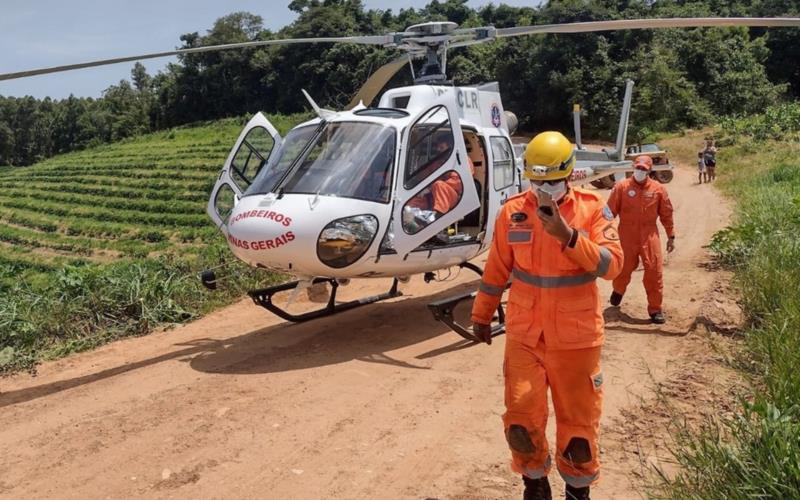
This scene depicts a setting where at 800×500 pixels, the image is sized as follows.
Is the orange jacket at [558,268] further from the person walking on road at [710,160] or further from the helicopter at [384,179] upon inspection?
the person walking on road at [710,160]

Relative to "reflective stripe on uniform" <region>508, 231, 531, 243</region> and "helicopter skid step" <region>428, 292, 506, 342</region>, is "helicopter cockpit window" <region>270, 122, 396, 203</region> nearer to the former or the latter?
"helicopter skid step" <region>428, 292, 506, 342</region>

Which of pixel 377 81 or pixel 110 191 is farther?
pixel 110 191

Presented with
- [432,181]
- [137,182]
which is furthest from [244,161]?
[137,182]

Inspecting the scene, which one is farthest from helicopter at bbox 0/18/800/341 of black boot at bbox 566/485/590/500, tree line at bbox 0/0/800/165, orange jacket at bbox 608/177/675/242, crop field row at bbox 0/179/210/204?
crop field row at bbox 0/179/210/204

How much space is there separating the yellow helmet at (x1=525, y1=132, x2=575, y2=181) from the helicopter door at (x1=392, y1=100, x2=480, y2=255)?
9.28 ft

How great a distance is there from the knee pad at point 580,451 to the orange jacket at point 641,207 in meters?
4.68

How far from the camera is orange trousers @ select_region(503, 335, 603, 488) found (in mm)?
3461

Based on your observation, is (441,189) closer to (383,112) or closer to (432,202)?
(432,202)

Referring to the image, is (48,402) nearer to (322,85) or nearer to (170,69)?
(322,85)

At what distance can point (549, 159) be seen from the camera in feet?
11.7

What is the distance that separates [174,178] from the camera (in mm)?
43875

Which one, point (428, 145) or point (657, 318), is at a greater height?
point (428, 145)

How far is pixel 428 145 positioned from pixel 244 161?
2.00m

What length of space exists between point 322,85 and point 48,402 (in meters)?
51.7
